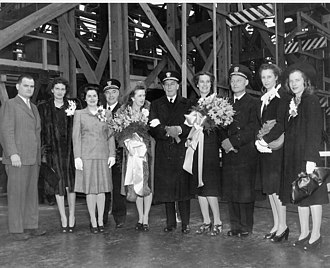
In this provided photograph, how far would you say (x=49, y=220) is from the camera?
235 inches

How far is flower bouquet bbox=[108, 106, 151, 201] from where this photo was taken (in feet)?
15.8

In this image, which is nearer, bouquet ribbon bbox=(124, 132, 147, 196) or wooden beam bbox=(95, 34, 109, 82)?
bouquet ribbon bbox=(124, 132, 147, 196)

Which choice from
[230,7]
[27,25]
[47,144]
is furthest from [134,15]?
[47,144]

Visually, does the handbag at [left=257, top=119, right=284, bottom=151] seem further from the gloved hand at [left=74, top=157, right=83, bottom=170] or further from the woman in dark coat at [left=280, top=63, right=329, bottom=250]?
the gloved hand at [left=74, top=157, right=83, bottom=170]

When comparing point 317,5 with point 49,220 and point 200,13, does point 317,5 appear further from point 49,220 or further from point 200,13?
point 49,220

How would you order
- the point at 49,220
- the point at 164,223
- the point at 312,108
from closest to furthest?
the point at 312,108 → the point at 164,223 → the point at 49,220

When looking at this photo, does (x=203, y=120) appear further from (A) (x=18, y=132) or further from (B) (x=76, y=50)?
(B) (x=76, y=50)

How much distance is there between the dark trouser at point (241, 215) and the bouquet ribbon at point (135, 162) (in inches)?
39.1

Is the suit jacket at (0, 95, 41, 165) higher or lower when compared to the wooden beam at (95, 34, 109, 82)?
lower

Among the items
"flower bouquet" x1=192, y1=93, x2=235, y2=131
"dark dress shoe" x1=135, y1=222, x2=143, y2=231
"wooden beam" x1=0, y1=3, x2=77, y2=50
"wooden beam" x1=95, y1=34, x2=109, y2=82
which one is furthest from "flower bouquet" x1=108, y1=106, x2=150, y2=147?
"wooden beam" x1=95, y1=34, x2=109, y2=82

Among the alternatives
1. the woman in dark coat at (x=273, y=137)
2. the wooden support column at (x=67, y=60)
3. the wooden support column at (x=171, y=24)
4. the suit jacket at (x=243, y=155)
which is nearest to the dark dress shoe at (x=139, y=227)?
the suit jacket at (x=243, y=155)

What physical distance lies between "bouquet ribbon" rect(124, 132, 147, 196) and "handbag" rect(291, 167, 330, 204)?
168 cm

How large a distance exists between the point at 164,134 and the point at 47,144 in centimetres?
136

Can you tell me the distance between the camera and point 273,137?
13.9 ft
